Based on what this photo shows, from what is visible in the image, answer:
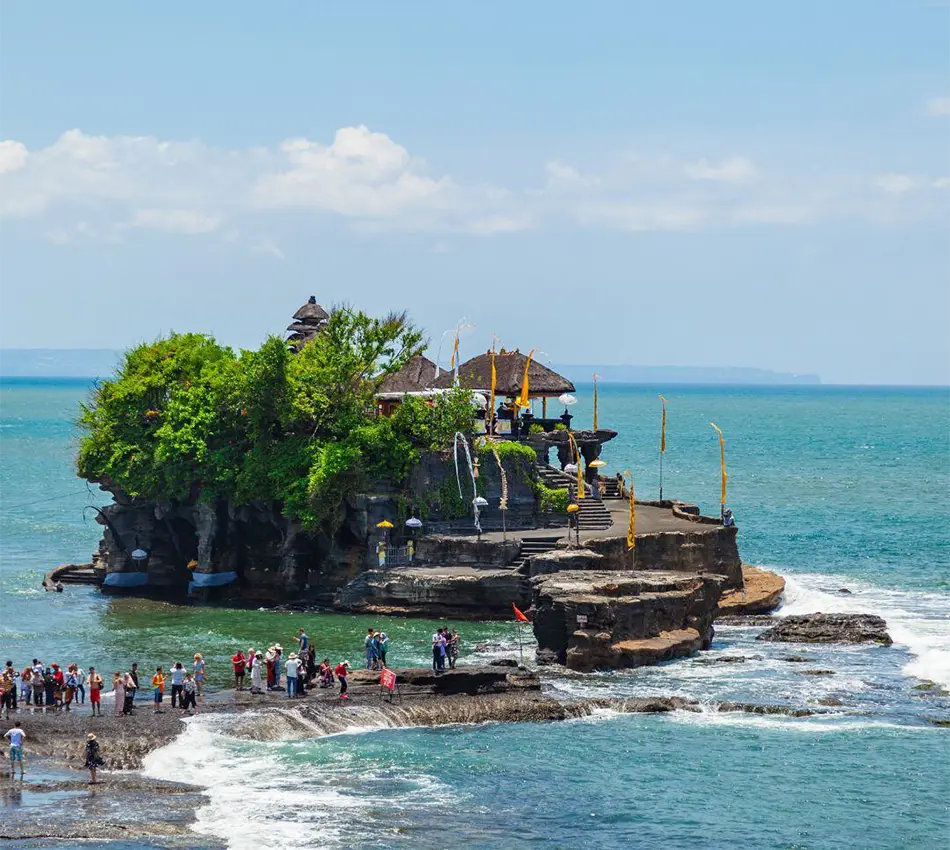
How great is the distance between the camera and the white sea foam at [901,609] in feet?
182

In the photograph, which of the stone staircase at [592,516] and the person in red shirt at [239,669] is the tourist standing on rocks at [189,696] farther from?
the stone staircase at [592,516]

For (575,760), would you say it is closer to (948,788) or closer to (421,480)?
(948,788)

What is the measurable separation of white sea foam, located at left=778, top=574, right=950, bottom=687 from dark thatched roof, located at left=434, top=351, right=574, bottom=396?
13.9m

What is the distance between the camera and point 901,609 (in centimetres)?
6725

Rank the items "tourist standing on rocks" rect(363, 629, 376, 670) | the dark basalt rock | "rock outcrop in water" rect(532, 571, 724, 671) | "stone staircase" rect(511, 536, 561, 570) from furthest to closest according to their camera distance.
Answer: "stone staircase" rect(511, 536, 561, 570) < the dark basalt rock < "rock outcrop in water" rect(532, 571, 724, 671) < "tourist standing on rocks" rect(363, 629, 376, 670)

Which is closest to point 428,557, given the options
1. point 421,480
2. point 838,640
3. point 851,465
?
point 421,480

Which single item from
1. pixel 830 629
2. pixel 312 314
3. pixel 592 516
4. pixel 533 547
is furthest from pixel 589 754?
pixel 312 314

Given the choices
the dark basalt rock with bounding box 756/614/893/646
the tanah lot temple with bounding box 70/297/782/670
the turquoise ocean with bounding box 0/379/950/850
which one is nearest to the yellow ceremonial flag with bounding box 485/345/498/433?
the tanah lot temple with bounding box 70/297/782/670

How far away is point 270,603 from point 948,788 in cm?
3347

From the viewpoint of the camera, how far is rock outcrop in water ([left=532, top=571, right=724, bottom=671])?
52.9 m

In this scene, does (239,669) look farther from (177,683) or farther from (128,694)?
(128,694)

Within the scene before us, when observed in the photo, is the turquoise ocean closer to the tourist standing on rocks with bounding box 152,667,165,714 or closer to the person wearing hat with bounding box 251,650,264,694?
the tourist standing on rocks with bounding box 152,667,165,714

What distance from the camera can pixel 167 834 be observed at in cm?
3578

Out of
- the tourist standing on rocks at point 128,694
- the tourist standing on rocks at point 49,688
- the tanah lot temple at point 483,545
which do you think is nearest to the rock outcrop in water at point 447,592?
the tanah lot temple at point 483,545
